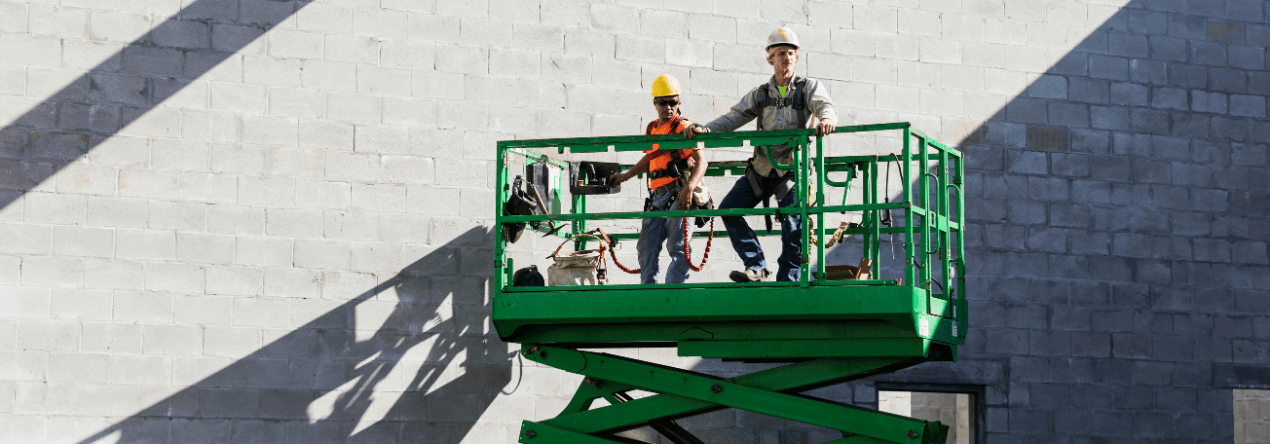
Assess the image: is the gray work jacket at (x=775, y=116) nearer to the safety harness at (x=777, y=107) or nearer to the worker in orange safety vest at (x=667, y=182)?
the safety harness at (x=777, y=107)

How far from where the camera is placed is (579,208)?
9445mm

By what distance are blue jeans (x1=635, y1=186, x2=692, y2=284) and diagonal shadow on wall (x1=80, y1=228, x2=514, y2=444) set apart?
1770mm

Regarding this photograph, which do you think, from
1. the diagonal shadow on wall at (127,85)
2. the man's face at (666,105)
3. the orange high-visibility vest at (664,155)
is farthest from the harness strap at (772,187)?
the diagonal shadow on wall at (127,85)

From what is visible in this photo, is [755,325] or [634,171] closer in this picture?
[755,325]

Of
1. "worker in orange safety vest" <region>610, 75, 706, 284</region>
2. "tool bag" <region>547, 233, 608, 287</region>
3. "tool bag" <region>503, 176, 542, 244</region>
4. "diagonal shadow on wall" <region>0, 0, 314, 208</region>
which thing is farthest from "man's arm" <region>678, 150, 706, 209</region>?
Result: "diagonal shadow on wall" <region>0, 0, 314, 208</region>

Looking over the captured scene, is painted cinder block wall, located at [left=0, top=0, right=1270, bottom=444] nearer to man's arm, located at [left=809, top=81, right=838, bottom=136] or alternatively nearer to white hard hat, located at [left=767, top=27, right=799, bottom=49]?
white hard hat, located at [left=767, top=27, right=799, bottom=49]

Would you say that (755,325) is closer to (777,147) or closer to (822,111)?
(777,147)

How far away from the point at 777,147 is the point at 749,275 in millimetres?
858

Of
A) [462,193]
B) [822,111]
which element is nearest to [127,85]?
[462,193]

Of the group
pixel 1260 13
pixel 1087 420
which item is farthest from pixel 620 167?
pixel 1260 13

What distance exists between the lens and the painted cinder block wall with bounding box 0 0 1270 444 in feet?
29.1

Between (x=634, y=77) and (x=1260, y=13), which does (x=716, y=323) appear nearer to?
(x=634, y=77)

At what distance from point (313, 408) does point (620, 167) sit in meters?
2.70

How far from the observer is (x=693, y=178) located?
795 centimetres
